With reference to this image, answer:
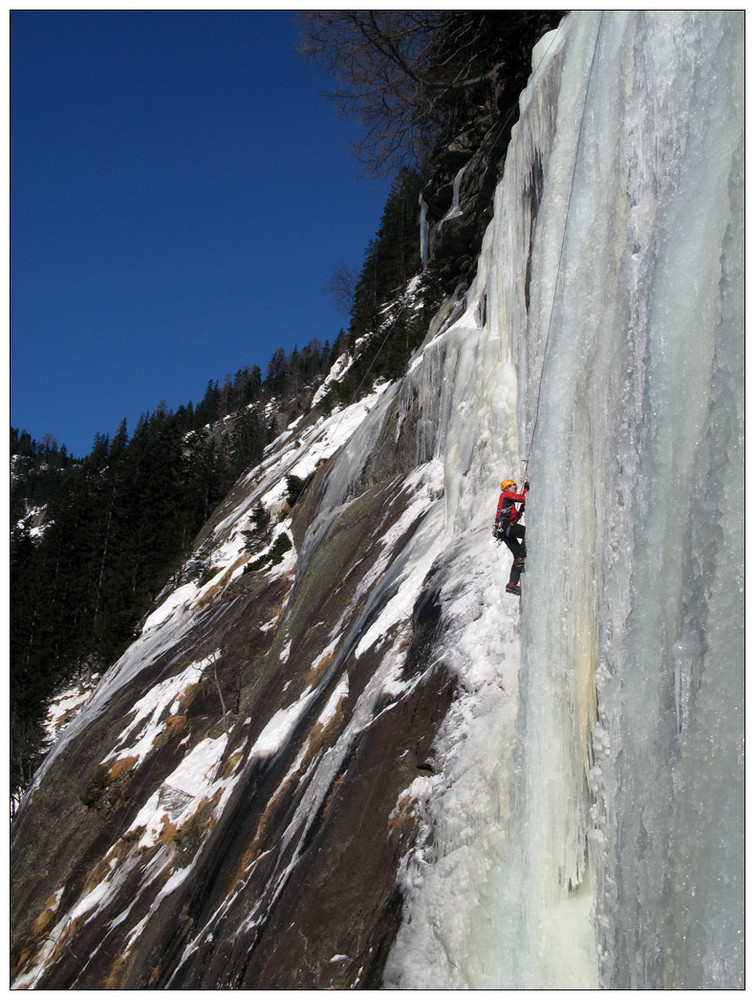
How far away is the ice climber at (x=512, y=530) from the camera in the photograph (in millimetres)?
5730

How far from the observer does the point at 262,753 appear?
955cm

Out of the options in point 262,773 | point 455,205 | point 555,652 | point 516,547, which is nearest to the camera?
point 555,652

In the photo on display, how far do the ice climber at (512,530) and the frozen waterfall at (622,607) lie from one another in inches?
12.2

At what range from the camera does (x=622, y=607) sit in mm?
3771

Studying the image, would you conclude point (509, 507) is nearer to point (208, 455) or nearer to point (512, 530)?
point (512, 530)

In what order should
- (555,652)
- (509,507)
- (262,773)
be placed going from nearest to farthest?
(555,652), (509,507), (262,773)

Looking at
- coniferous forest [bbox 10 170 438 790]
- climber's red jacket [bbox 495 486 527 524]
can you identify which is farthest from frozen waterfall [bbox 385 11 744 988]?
coniferous forest [bbox 10 170 438 790]

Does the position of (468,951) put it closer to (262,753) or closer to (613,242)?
(613,242)

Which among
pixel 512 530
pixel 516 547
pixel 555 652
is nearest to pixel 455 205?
pixel 512 530

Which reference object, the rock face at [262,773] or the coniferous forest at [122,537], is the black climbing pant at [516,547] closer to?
the rock face at [262,773]

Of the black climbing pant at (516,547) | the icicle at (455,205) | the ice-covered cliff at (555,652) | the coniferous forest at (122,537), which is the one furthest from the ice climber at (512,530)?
the coniferous forest at (122,537)

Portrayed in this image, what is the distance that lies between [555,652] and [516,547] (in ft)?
4.70

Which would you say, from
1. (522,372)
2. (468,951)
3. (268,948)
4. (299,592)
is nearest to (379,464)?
(299,592)

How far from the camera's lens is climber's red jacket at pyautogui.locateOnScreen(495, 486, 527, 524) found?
6.00 m
